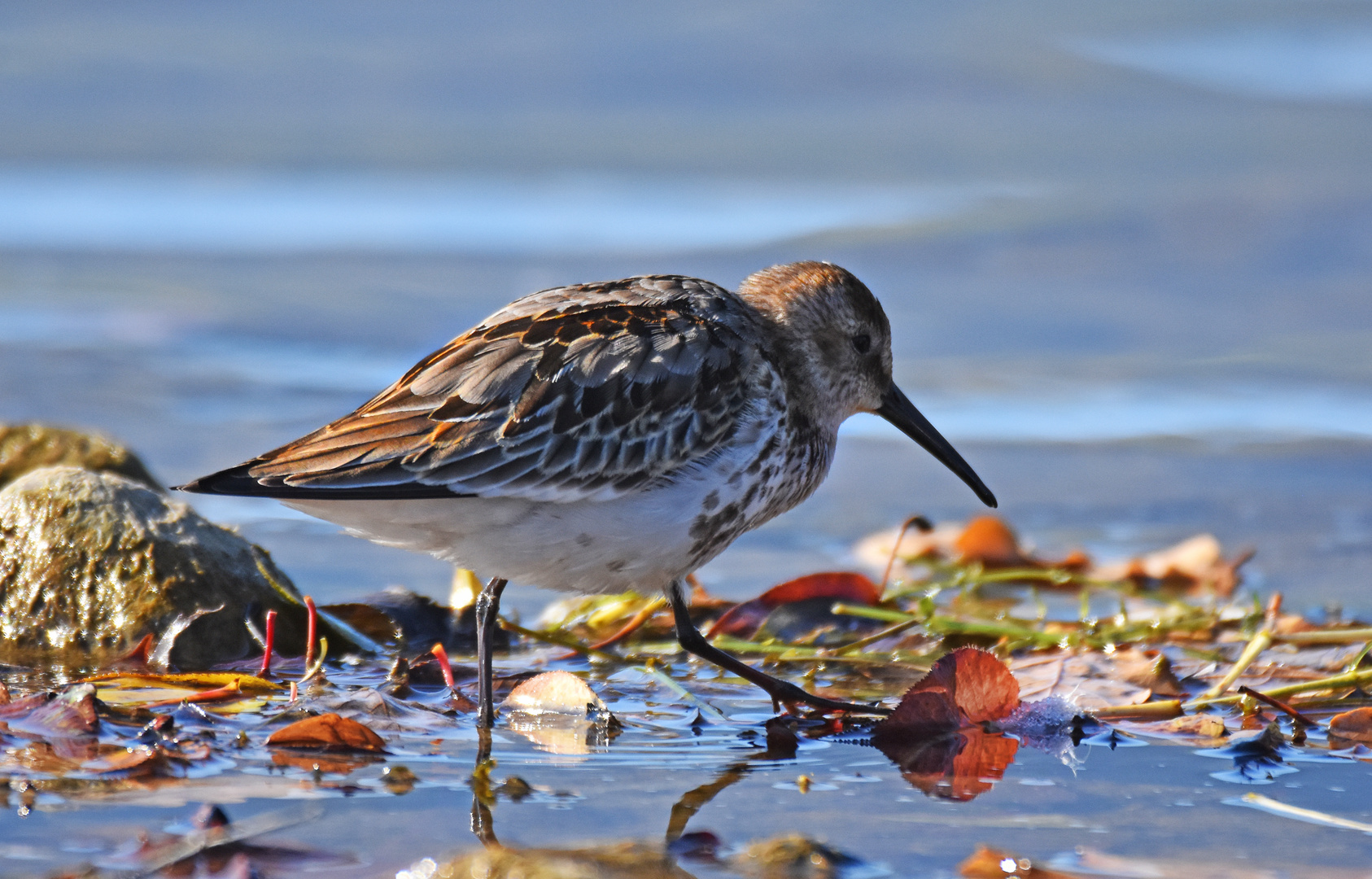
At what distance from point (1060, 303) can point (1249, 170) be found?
2257 mm

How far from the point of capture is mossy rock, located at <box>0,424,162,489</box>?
588 centimetres

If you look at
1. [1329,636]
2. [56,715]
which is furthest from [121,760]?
[1329,636]

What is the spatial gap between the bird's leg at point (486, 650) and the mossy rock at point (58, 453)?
5.49ft

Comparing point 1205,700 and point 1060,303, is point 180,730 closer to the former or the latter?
point 1205,700

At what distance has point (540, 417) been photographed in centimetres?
459

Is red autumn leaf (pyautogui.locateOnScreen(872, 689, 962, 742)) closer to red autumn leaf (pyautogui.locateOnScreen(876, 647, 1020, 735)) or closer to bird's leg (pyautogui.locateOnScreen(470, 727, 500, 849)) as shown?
red autumn leaf (pyautogui.locateOnScreen(876, 647, 1020, 735))

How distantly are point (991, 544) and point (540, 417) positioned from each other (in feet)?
8.38

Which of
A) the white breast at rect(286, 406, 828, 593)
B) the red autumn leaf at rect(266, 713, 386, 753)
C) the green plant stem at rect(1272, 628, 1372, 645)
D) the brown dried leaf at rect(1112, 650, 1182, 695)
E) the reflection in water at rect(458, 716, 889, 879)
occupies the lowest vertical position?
the reflection in water at rect(458, 716, 889, 879)

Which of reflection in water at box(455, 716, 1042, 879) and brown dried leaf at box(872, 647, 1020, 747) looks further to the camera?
brown dried leaf at box(872, 647, 1020, 747)

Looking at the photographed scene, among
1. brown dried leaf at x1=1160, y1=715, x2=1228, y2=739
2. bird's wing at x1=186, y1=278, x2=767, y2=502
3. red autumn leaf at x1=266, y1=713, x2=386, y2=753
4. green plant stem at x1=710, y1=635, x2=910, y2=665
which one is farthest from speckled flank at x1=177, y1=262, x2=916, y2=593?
brown dried leaf at x1=1160, y1=715, x2=1228, y2=739

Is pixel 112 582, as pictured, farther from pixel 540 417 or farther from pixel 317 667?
pixel 540 417

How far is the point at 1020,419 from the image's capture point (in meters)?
8.64

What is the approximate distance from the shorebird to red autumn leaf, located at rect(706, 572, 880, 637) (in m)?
0.61

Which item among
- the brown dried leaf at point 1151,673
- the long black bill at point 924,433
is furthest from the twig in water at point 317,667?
the brown dried leaf at point 1151,673
